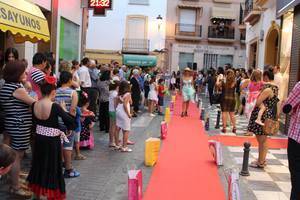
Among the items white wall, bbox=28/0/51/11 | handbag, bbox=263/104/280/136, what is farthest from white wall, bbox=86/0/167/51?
handbag, bbox=263/104/280/136

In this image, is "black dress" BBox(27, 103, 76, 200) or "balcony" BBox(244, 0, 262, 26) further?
"balcony" BBox(244, 0, 262, 26)

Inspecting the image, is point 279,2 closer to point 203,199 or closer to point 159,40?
point 203,199

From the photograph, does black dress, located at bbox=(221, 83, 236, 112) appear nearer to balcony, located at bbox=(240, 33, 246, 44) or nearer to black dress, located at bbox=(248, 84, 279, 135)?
black dress, located at bbox=(248, 84, 279, 135)

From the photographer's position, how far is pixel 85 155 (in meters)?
9.03

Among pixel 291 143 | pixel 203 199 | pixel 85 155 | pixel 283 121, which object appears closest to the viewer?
pixel 291 143

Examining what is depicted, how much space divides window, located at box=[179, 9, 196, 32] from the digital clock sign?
25.7 m

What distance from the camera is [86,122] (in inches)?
358

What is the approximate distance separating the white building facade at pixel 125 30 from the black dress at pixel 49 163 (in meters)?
33.7

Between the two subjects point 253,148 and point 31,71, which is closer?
point 31,71

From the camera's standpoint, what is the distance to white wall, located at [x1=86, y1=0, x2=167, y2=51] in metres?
39.0

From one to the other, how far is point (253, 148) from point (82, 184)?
Result: 515 cm

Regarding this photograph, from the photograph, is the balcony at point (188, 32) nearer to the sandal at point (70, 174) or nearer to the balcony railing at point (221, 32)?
the balcony railing at point (221, 32)

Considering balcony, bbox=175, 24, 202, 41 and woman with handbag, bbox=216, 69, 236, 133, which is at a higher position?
balcony, bbox=175, 24, 202, 41

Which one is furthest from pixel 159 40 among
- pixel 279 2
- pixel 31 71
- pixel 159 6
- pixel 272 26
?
pixel 31 71
